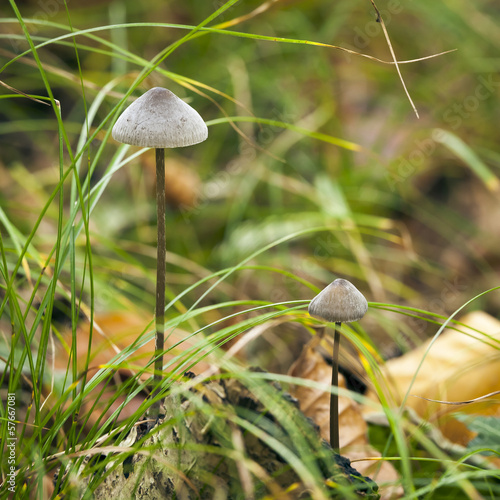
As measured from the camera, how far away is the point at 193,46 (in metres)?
3.94

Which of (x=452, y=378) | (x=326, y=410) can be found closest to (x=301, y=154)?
(x=452, y=378)

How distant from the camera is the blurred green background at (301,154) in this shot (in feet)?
9.79

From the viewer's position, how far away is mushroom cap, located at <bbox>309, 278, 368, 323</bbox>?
119 cm

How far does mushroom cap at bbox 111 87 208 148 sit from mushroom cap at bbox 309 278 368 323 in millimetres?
450

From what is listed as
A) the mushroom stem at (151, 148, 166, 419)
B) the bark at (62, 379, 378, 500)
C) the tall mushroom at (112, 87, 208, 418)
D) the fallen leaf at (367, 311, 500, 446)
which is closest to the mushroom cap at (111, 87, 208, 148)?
the tall mushroom at (112, 87, 208, 418)

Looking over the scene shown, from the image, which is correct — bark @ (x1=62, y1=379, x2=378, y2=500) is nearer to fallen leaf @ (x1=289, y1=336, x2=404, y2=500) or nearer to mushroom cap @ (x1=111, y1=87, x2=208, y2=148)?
fallen leaf @ (x1=289, y1=336, x2=404, y2=500)

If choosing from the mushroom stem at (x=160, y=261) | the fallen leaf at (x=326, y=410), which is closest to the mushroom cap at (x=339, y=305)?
the mushroom stem at (x=160, y=261)

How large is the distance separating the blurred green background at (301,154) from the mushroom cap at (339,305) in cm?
138

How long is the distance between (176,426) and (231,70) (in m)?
2.75

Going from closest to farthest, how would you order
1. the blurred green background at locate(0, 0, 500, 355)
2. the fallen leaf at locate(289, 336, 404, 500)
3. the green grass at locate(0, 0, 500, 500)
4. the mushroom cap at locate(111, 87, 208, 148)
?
1. the mushroom cap at locate(111, 87, 208, 148)
2. the fallen leaf at locate(289, 336, 404, 500)
3. the green grass at locate(0, 0, 500, 500)
4. the blurred green background at locate(0, 0, 500, 355)

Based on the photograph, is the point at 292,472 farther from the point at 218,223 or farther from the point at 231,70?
the point at 231,70

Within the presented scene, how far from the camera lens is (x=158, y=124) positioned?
1.15 meters

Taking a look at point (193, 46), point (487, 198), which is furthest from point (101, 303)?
point (487, 198)

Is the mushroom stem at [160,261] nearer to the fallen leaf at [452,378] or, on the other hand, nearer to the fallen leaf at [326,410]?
the fallen leaf at [326,410]
